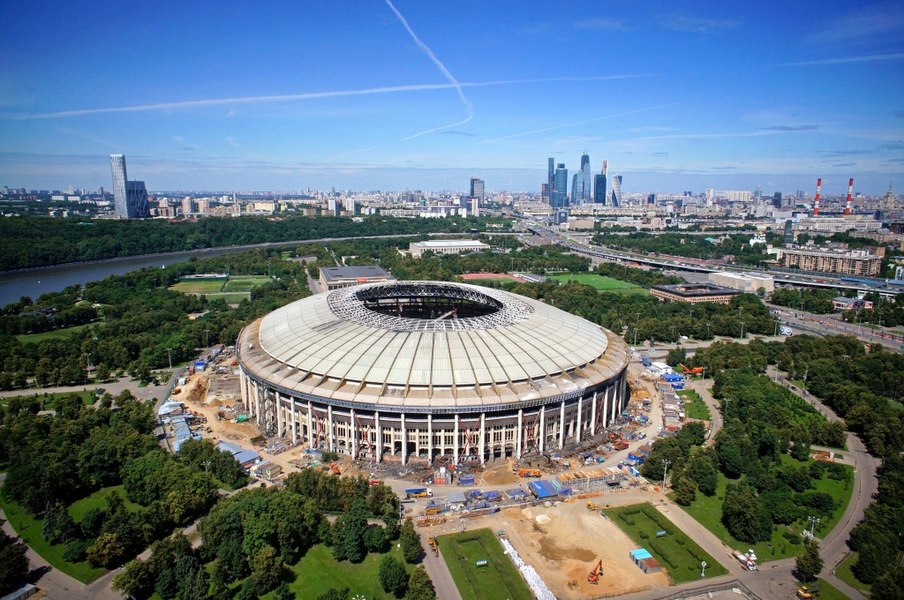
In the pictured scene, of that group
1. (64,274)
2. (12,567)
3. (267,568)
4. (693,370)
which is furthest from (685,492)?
(64,274)

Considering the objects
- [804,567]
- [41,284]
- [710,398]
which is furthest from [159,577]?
[41,284]

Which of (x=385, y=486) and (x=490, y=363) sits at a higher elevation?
(x=490, y=363)

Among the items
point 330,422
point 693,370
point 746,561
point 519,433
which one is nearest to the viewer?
point 746,561

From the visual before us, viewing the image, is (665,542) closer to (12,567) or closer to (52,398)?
(12,567)

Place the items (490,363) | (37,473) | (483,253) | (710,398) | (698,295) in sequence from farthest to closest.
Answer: (483,253) → (698,295) → (710,398) → (490,363) → (37,473)

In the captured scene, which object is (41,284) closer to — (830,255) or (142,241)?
(142,241)

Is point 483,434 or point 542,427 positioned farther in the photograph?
point 542,427

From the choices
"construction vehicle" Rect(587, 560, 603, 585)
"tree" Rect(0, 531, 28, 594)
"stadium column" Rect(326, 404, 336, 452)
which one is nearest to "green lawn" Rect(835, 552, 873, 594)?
"construction vehicle" Rect(587, 560, 603, 585)

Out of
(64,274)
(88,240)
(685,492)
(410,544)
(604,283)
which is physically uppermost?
(88,240)
